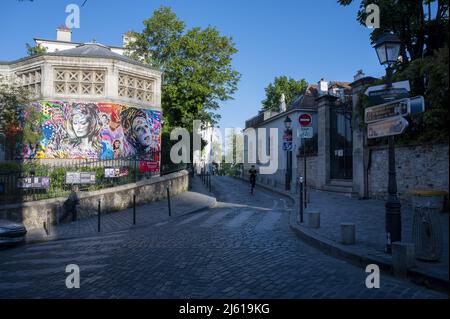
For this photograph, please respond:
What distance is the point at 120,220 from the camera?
12.2 metres

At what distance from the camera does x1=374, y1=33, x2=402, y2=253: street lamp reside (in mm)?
6094

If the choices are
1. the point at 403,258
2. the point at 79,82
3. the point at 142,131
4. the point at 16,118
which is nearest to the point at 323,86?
the point at 142,131

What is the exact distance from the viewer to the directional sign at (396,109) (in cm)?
532

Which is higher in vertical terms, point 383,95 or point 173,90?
point 173,90

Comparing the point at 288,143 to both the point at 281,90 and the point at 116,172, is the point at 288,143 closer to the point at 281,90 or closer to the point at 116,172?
the point at 116,172

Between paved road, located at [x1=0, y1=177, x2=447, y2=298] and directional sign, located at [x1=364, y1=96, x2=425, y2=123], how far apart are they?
104 inches

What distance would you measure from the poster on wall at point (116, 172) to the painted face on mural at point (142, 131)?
19.0 feet

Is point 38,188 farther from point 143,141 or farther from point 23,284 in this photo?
point 143,141

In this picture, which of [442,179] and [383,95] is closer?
[442,179]

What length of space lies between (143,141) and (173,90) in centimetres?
659

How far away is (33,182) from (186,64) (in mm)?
16995

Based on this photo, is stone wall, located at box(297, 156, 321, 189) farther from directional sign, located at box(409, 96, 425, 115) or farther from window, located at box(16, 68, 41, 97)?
window, located at box(16, 68, 41, 97)

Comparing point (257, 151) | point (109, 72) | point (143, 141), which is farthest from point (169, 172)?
point (257, 151)
